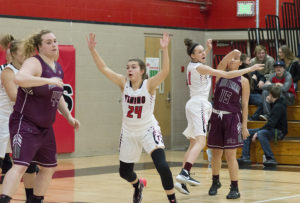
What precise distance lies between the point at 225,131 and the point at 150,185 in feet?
5.23

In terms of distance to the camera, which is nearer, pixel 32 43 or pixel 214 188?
pixel 32 43

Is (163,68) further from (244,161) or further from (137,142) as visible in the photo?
(244,161)

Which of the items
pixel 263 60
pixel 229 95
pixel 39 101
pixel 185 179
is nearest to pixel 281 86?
pixel 263 60

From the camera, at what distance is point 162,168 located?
639 cm

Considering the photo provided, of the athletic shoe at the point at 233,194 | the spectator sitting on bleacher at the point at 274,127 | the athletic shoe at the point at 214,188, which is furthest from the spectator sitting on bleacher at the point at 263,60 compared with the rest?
the athletic shoe at the point at 233,194

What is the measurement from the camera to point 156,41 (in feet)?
48.8

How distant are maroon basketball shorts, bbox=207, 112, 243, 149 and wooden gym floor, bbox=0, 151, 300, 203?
645 millimetres

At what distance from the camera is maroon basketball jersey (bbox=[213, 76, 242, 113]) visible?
7.98m

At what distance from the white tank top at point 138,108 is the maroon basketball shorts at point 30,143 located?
958mm

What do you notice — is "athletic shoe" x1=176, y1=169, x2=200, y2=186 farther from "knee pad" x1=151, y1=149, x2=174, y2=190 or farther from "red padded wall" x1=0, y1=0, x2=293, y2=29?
"red padded wall" x1=0, y1=0, x2=293, y2=29

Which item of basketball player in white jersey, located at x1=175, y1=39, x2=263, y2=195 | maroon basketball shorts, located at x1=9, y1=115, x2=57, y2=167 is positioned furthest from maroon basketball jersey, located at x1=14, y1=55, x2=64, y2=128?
basketball player in white jersey, located at x1=175, y1=39, x2=263, y2=195

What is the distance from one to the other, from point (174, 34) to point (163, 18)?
0.51 metres

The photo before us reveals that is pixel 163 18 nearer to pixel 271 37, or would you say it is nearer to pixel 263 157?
pixel 271 37

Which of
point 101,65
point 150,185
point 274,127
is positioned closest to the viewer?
point 101,65
